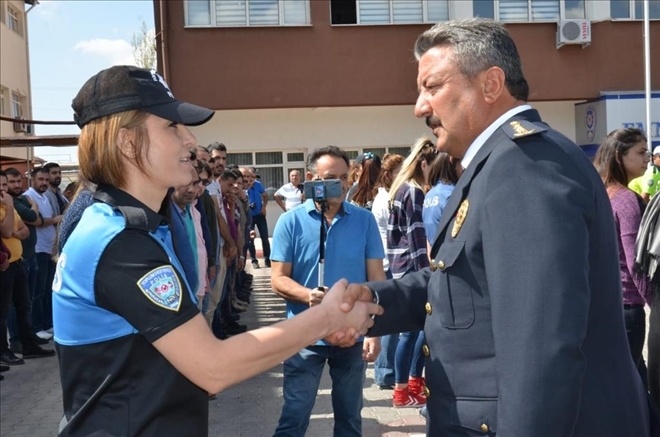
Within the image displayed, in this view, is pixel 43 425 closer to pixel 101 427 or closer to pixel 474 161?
pixel 101 427

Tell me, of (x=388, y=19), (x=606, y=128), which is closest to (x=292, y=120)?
(x=388, y=19)

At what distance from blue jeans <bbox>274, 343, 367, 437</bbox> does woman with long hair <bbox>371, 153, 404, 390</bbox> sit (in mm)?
2018

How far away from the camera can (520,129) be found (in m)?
2.13

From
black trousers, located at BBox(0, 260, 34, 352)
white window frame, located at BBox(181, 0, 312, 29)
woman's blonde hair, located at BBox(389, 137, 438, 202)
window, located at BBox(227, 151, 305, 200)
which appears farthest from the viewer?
window, located at BBox(227, 151, 305, 200)

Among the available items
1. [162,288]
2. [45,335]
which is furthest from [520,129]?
[45,335]

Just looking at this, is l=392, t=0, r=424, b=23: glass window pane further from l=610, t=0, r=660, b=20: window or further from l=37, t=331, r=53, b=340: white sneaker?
l=37, t=331, r=53, b=340: white sneaker

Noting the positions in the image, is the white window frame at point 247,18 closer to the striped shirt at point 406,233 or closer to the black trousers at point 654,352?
the striped shirt at point 406,233

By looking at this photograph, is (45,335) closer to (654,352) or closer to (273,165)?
(654,352)

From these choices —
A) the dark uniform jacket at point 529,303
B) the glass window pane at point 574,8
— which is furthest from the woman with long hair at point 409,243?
the glass window pane at point 574,8

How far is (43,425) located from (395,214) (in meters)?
3.43

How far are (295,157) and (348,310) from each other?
20.5m

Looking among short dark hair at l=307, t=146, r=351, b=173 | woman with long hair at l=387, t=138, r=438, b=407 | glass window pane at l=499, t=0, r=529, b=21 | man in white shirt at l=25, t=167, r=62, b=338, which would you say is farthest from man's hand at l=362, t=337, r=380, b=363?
glass window pane at l=499, t=0, r=529, b=21

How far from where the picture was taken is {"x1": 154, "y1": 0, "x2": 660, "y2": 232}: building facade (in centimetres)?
2102

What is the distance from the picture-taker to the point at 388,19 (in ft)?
71.2
